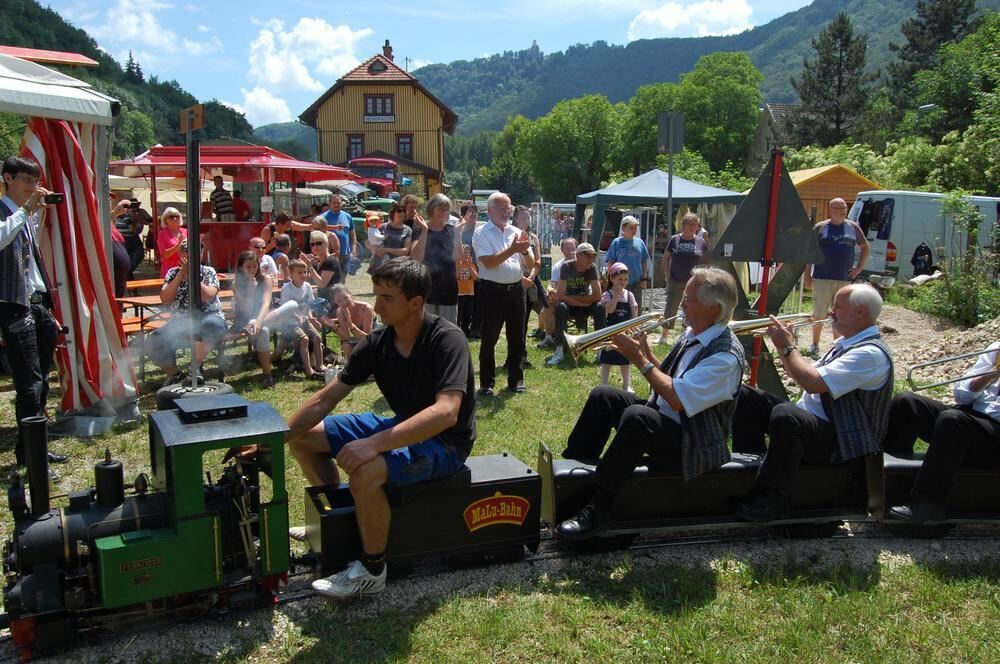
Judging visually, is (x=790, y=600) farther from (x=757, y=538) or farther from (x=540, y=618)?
(x=540, y=618)

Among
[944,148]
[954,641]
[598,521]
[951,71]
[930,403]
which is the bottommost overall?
[954,641]

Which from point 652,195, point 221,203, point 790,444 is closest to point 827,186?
point 652,195

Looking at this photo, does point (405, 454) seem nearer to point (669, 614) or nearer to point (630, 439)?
point (630, 439)

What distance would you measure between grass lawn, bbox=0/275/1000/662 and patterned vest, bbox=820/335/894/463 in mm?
635

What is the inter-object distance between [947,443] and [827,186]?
20.0 m

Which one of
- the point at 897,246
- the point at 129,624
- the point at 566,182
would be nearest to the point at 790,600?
the point at 129,624

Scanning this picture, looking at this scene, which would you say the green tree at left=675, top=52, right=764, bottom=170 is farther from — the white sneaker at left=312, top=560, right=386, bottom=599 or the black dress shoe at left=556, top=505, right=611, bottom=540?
the white sneaker at left=312, top=560, right=386, bottom=599

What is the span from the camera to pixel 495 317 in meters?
7.28

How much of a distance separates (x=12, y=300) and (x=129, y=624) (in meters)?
2.63

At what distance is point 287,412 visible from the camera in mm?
7113

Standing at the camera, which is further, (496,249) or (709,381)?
(496,249)

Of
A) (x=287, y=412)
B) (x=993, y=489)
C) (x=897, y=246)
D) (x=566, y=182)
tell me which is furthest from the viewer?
(x=566, y=182)

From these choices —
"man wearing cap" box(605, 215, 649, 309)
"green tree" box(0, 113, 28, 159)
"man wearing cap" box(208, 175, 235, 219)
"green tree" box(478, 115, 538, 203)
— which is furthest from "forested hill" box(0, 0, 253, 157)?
"man wearing cap" box(605, 215, 649, 309)

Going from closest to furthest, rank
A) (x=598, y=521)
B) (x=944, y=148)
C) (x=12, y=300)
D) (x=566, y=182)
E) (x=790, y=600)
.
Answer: (x=790, y=600) → (x=598, y=521) → (x=12, y=300) → (x=944, y=148) → (x=566, y=182)
